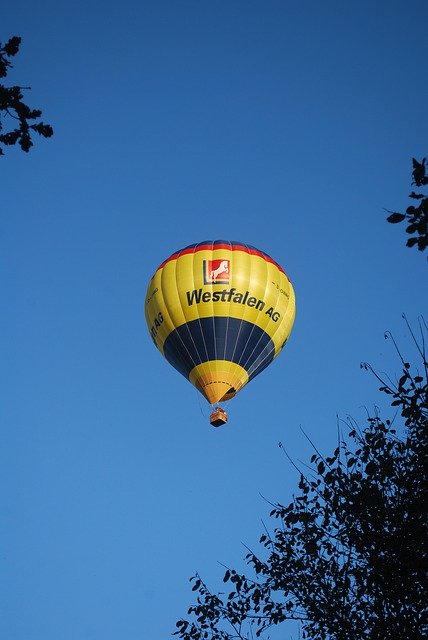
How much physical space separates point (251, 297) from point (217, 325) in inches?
74.4

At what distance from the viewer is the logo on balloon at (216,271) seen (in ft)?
88.9

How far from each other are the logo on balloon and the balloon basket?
17.3 feet

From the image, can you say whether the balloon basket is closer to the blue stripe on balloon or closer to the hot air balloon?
the hot air balloon

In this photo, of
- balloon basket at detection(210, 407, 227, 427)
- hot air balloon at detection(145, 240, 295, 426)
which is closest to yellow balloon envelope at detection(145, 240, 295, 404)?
hot air balloon at detection(145, 240, 295, 426)

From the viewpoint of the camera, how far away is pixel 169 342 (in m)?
27.8

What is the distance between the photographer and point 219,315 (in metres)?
26.7

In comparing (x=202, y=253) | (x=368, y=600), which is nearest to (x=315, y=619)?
(x=368, y=600)

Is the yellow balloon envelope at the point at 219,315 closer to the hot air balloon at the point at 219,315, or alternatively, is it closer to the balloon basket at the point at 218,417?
the hot air balloon at the point at 219,315

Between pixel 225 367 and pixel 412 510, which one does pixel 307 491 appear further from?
pixel 225 367

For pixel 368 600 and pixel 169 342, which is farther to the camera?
pixel 169 342

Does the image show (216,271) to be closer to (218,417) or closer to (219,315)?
(219,315)

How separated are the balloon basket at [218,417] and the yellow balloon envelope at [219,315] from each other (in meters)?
0.44

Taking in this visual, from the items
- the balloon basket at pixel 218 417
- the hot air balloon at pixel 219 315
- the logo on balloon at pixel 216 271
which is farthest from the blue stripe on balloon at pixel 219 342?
the balloon basket at pixel 218 417

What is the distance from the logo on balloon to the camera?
88.9 ft
